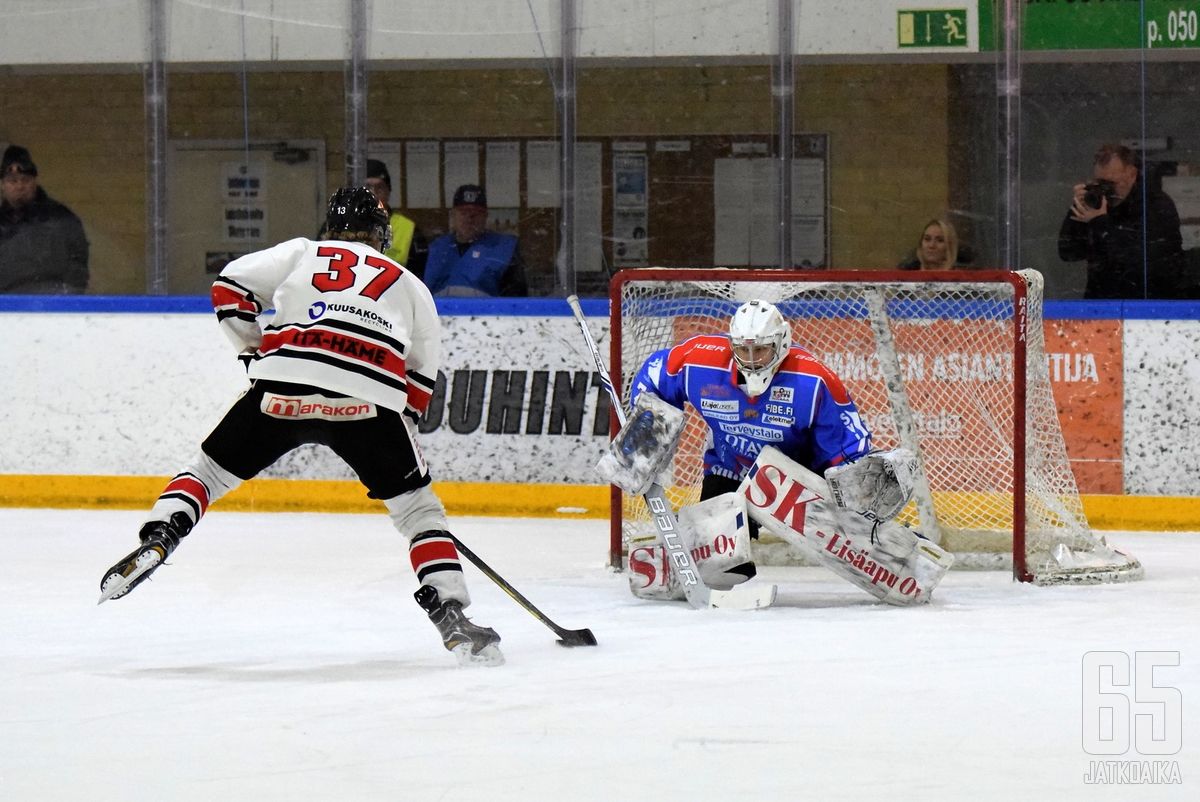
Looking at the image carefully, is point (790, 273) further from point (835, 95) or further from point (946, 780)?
point (946, 780)

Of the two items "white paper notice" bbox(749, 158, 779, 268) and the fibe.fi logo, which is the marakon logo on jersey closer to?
the fibe.fi logo

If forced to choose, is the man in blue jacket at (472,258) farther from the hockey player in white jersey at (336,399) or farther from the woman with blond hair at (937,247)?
the hockey player in white jersey at (336,399)

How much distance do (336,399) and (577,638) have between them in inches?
28.9

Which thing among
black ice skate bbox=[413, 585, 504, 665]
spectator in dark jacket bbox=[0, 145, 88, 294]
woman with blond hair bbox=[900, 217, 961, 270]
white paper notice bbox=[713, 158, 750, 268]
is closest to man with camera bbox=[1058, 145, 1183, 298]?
woman with blond hair bbox=[900, 217, 961, 270]

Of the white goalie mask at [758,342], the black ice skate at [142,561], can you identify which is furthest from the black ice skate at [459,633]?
the white goalie mask at [758,342]

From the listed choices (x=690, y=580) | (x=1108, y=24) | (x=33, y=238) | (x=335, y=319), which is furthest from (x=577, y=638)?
(x=33, y=238)

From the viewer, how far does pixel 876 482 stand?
14.0 ft

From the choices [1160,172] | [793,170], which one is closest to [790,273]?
[793,170]

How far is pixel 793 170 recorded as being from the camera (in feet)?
20.7

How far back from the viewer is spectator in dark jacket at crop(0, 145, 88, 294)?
21.6 feet

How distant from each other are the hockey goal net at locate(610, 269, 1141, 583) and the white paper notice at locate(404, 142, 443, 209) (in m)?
1.35

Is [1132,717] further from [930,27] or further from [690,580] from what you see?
[930,27]

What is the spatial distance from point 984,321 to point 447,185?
2106 mm

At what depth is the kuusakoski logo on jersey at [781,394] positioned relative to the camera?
443 cm
